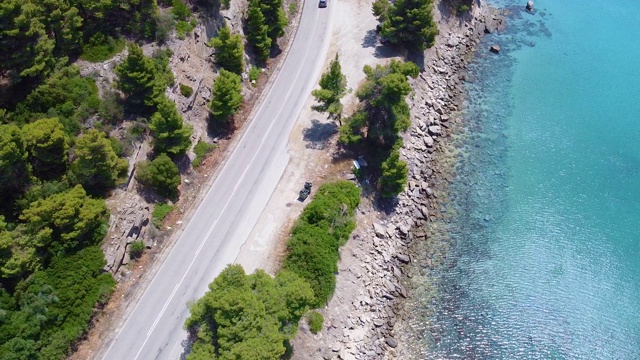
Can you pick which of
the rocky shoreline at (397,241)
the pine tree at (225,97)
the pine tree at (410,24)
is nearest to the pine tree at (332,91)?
the pine tree at (225,97)

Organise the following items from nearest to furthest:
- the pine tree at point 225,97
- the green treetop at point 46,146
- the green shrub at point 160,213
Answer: the green treetop at point 46,146, the green shrub at point 160,213, the pine tree at point 225,97

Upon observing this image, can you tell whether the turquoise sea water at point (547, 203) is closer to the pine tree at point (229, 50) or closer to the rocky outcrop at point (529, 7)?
the rocky outcrop at point (529, 7)

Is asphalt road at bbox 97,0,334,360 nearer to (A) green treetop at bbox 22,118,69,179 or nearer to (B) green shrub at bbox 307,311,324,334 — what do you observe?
(B) green shrub at bbox 307,311,324,334

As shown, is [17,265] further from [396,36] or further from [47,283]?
[396,36]

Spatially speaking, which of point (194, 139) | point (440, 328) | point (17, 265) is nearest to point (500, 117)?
point (440, 328)

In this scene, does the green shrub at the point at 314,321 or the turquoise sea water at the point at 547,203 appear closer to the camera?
the green shrub at the point at 314,321

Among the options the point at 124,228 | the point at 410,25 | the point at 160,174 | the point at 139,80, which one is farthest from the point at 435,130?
the point at 124,228

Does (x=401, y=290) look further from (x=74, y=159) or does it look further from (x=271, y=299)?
(x=74, y=159)

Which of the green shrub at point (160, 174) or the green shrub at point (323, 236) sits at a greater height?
the green shrub at point (160, 174)

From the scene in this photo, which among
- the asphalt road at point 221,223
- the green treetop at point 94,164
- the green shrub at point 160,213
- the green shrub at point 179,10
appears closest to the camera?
the asphalt road at point 221,223
